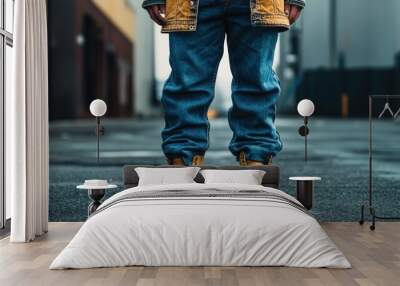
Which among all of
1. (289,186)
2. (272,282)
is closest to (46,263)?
(272,282)

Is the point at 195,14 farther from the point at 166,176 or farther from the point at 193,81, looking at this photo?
the point at 166,176

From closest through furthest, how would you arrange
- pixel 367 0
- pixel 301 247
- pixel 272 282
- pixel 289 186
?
1. pixel 272 282
2. pixel 301 247
3. pixel 289 186
4. pixel 367 0

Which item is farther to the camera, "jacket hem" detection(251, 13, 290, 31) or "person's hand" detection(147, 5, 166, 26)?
"person's hand" detection(147, 5, 166, 26)

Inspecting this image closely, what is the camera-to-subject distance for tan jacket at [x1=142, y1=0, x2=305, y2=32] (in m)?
5.73

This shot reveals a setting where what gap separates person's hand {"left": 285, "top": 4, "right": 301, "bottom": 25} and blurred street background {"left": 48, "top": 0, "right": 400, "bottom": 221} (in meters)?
0.20

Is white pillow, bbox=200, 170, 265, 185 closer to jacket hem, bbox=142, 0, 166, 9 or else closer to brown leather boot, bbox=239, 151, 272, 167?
brown leather boot, bbox=239, 151, 272, 167

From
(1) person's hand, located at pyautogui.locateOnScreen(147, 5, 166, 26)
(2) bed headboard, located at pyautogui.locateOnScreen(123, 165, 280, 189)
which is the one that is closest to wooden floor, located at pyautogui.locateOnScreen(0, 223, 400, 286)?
(2) bed headboard, located at pyautogui.locateOnScreen(123, 165, 280, 189)

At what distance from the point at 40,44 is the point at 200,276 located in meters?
2.63

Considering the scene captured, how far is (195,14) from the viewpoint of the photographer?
5.73 meters

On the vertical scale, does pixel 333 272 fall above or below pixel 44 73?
below

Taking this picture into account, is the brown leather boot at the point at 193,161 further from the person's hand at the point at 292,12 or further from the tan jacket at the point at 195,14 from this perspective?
the person's hand at the point at 292,12

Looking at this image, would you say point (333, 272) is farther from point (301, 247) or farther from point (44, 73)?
point (44, 73)

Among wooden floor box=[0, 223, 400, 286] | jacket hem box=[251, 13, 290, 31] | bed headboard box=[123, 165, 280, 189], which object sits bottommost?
wooden floor box=[0, 223, 400, 286]

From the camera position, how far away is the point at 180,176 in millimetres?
5504
